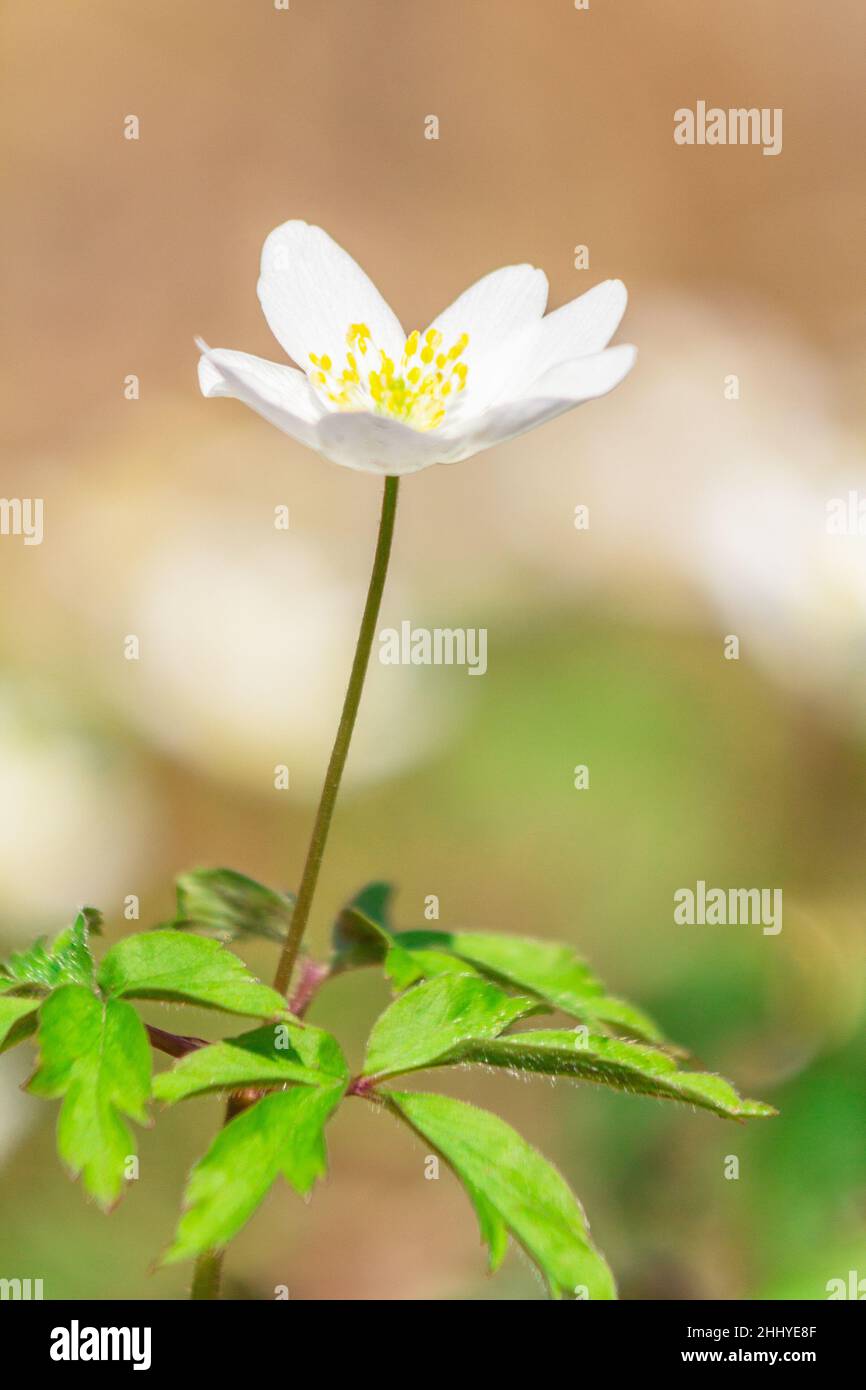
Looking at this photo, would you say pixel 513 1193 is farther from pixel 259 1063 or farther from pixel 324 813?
pixel 324 813

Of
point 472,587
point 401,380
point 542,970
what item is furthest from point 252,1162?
point 472,587

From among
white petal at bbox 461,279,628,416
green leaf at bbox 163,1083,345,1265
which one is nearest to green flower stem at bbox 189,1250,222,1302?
green leaf at bbox 163,1083,345,1265

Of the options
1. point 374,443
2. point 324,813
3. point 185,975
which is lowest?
point 185,975

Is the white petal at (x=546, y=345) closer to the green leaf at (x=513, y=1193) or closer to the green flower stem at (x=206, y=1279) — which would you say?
the green leaf at (x=513, y=1193)

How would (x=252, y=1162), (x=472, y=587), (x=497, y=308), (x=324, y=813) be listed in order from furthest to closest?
(x=472, y=587) → (x=497, y=308) → (x=324, y=813) → (x=252, y=1162)
